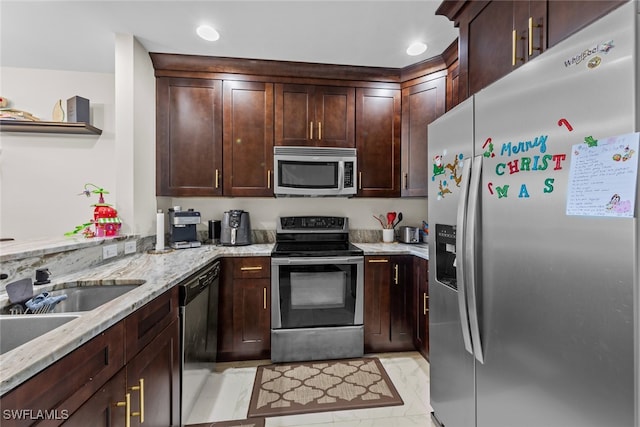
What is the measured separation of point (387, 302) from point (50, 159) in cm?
334

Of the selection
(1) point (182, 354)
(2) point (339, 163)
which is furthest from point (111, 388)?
(2) point (339, 163)

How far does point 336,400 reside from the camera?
5.98ft

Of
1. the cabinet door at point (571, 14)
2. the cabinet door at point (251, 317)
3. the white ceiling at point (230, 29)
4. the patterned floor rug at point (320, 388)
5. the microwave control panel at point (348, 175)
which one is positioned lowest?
the patterned floor rug at point (320, 388)

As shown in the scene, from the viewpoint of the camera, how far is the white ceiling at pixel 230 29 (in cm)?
179

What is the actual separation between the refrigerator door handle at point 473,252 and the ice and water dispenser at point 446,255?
207 mm

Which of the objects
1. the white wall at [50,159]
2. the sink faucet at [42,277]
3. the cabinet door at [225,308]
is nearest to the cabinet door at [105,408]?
the sink faucet at [42,277]

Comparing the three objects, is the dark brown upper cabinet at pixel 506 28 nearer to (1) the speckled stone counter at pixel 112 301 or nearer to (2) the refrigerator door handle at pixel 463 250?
(2) the refrigerator door handle at pixel 463 250

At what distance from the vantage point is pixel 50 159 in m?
2.57

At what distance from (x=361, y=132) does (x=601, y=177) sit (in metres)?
2.09

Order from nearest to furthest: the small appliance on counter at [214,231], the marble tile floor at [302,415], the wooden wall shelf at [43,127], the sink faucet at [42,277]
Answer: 1. the sink faucet at [42,277]
2. the marble tile floor at [302,415]
3. the wooden wall shelf at [43,127]
4. the small appliance on counter at [214,231]

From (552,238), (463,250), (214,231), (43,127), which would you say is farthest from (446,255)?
(43,127)

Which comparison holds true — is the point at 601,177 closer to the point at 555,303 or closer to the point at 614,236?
the point at 614,236

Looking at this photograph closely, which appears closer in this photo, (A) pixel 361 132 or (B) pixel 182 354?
(B) pixel 182 354

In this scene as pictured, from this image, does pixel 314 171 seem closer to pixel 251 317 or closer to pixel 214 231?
pixel 214 231
